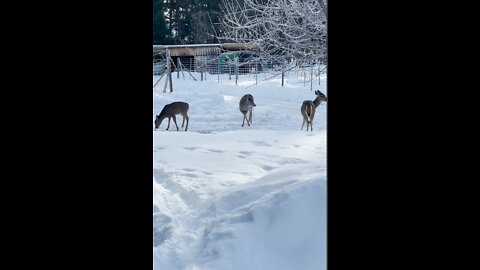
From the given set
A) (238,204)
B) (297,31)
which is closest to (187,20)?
(297,31)

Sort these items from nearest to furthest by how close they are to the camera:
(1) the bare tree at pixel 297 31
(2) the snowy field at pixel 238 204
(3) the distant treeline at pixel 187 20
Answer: (2) the snowy field at pixel 238 204
(1) the bare tree at pixel 297 31
(3) the distant treeline at pixel 187 20

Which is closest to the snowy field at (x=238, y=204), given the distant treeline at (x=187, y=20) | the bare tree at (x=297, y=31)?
the bare tree at (x=297, y=31)

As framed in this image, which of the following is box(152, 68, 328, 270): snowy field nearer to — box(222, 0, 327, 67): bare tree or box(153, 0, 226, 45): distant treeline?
box(222, 0, 327, 67): bare tree

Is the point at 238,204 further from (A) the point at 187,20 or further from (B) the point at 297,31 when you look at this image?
(A) the point at 187,20

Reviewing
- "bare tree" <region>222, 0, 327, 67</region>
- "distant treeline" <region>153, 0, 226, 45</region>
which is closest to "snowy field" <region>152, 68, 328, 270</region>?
"bare tree" <region>222, 0, 327, 67</region>

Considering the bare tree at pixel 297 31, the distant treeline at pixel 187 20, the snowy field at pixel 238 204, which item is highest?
the distant treeline at pixel 187 20

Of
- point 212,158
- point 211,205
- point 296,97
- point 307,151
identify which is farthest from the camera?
point 296,97

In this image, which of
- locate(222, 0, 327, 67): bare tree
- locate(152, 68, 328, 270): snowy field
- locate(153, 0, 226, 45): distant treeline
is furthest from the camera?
locate(153, 0, 226, 45): distant treeline

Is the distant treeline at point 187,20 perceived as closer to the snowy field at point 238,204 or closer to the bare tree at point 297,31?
the snowy field at point 238,204
